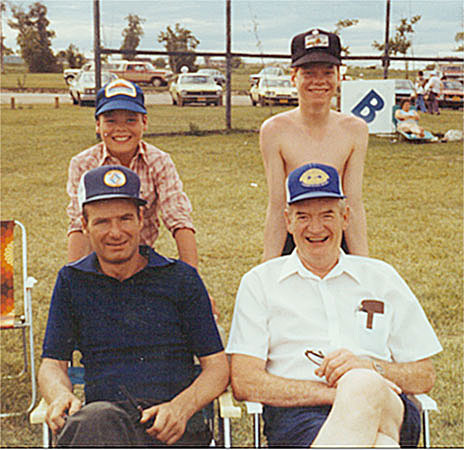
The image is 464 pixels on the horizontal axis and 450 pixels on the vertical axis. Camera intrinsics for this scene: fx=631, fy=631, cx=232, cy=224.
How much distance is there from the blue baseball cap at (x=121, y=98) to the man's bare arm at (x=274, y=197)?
700 millimetres

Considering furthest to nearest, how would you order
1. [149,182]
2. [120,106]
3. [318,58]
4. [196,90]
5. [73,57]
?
[73,57] < [196,90] < [149,182] < [120,106] < [318,58]

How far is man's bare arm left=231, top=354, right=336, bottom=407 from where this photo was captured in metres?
2.51

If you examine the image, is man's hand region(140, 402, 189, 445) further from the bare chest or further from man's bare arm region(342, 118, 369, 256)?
the bare chest

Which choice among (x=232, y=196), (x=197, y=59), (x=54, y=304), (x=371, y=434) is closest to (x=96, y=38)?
(x=197, y=59)

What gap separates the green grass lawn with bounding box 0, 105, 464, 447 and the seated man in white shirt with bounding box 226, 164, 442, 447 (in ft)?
4.13

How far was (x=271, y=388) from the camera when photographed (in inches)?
100

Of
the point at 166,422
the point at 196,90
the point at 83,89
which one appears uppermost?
the point at 83,89

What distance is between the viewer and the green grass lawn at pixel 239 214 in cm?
455

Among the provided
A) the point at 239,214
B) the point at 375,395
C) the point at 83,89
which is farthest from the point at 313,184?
the point at 83,89

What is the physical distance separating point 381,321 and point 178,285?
869mm

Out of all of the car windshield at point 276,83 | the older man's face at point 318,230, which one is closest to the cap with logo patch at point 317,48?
the older man's face at point 318,230

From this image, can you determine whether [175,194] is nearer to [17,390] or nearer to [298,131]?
[298,131]

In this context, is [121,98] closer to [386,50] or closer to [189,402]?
[189,402]

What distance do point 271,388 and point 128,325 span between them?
651 millimetres
